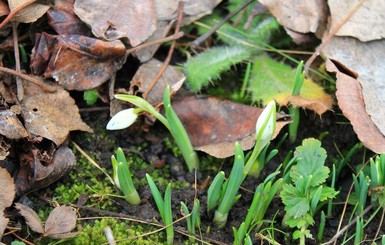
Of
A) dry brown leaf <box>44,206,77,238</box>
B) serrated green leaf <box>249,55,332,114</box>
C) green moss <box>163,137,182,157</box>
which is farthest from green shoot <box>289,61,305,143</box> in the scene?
dry brown leaf <box>44,206,77,238</box>

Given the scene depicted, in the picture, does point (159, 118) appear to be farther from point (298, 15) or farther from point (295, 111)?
point (298, 15)

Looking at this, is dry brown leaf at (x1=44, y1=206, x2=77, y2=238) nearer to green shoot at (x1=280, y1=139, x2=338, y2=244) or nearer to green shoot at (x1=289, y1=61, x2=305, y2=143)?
green shoot at (x1=280, y1=139, x2=338, y2=244)

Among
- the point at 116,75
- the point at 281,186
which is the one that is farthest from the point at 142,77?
the point at 281,186

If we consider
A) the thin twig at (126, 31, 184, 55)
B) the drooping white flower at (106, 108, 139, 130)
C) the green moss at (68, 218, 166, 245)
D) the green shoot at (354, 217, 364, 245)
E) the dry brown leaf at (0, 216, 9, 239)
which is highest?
the thin twig at (126, 31, 184, 55)

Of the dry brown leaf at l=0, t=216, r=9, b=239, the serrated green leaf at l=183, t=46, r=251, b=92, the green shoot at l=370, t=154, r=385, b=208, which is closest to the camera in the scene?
the dry brown leaf at l=0, t=216, r=9, b=239

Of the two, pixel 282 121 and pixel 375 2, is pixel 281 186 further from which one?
pixel 375 2

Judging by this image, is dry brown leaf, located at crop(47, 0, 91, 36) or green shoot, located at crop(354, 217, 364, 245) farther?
dry brown leaf, located at crop(47, 0, 91, 36)
